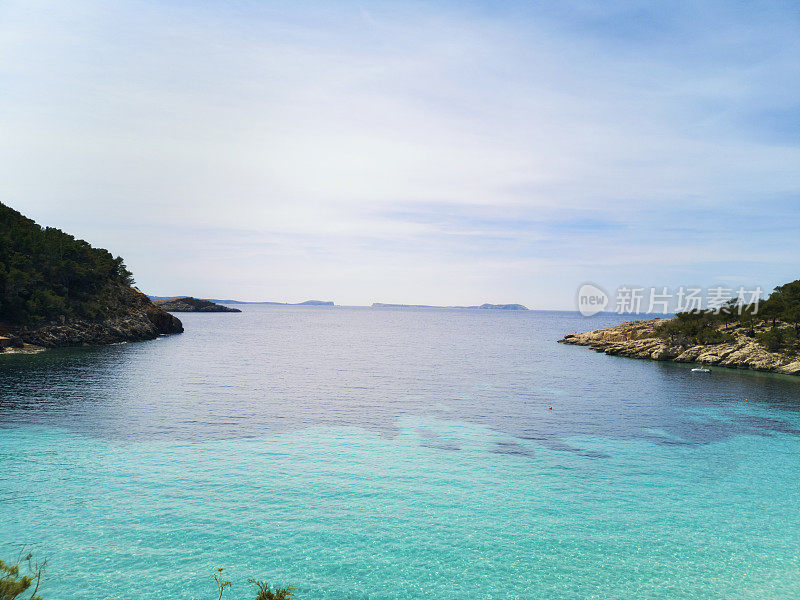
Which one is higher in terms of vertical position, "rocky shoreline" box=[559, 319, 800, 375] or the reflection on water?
"rocky shoreline" box=[559, 319, 800, 375]

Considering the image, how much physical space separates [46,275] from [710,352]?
13467cm

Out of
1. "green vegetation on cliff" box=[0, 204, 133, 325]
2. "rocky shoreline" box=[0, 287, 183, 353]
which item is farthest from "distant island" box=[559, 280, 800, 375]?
"green vegetation on cliff" box=[0, 204, 133, 325]

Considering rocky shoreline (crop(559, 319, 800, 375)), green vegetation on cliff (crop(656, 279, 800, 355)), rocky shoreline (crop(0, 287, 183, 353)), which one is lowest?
rocky shoreline (crop(0, 287, 183, 353))

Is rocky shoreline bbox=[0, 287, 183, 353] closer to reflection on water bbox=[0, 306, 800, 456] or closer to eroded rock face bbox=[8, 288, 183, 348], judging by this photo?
eroded rock face bbox=[8, 288, 183, 348]

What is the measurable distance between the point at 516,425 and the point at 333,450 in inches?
734

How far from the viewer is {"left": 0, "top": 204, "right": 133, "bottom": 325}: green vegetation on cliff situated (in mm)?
81375

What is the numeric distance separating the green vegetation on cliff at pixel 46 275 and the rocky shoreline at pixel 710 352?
120129 mm

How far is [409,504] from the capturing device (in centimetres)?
2523

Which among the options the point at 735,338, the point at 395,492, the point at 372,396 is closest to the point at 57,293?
the point at 372,396

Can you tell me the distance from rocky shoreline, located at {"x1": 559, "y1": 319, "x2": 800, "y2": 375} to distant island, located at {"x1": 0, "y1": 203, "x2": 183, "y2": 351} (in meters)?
116

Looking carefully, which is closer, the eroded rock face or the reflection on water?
the reflection on water

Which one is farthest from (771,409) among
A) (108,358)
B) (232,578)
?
(108,358)

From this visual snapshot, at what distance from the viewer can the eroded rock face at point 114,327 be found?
8256cm

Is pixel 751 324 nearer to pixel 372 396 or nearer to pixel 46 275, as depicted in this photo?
pixel 372 396
